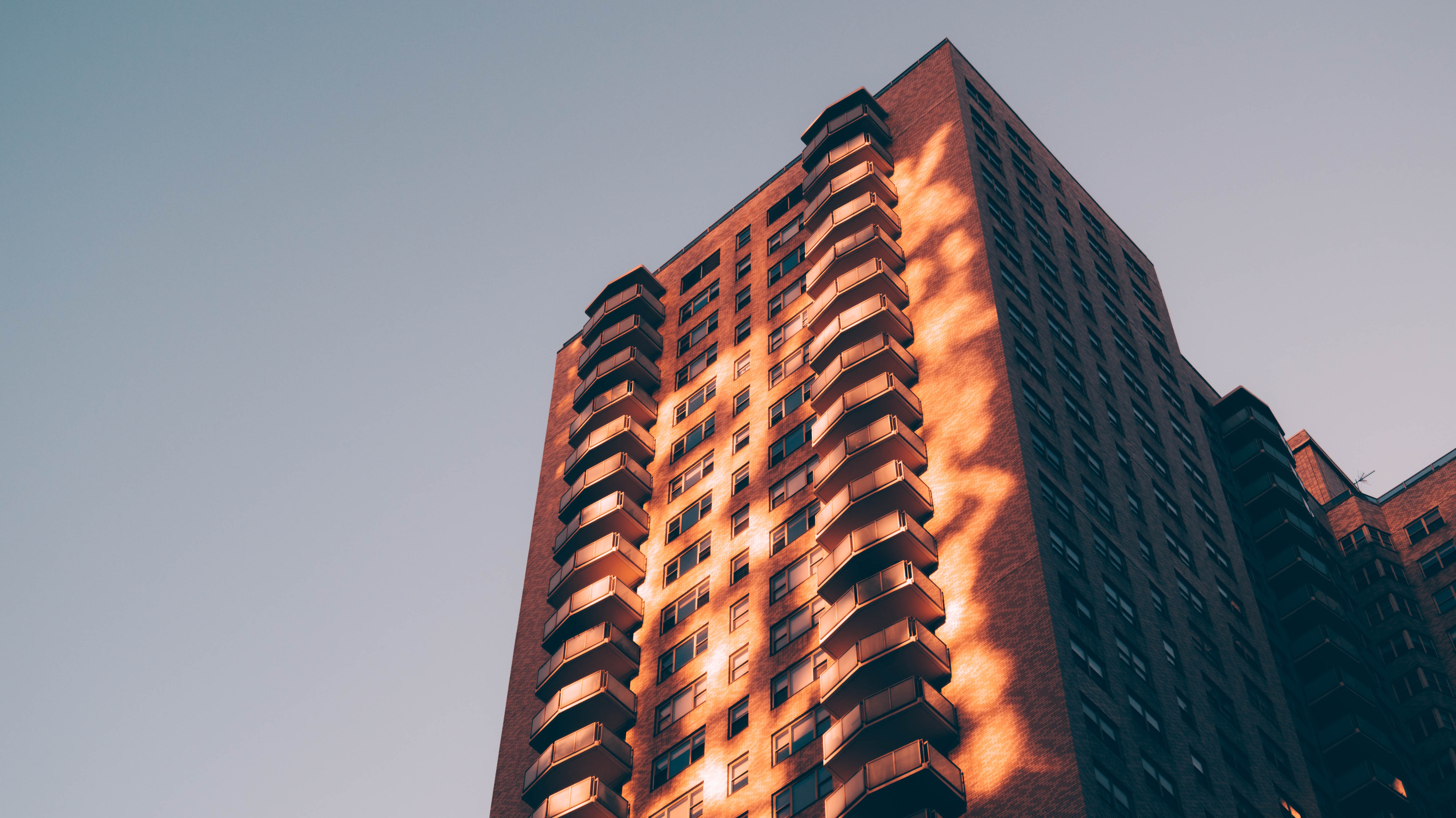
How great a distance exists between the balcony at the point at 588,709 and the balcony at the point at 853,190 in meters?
28.0

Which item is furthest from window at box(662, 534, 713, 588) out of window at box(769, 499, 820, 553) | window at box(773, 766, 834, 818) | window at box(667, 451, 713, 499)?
window at box(773, 766, 834, 818)

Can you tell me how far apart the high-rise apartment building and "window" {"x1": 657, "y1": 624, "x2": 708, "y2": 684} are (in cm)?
14

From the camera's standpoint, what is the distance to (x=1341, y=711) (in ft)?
242

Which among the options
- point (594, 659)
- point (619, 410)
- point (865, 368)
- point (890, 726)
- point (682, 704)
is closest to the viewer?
point (890, 726)

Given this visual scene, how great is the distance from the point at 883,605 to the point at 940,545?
4.16 meters

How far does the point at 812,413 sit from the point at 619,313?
74.7 feet

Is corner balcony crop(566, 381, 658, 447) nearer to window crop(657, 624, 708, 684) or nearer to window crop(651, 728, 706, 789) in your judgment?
window crop(657, 624, 708, 684)

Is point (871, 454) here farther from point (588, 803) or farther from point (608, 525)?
point (588, 803)

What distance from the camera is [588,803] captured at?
209ft

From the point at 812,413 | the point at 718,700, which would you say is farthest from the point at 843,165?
the point at 718,700

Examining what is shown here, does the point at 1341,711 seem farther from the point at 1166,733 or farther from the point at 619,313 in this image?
the point at 619,313

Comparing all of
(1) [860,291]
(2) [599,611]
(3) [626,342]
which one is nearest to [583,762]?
(2) [599,611]

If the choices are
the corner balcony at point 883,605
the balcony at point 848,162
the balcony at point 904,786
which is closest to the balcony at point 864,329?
the balcony at point 848,162

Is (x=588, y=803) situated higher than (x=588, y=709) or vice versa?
(x=588, y=709)
